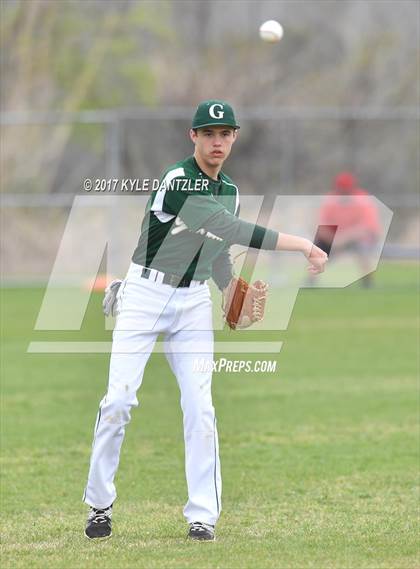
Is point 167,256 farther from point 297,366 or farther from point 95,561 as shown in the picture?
point 297,366

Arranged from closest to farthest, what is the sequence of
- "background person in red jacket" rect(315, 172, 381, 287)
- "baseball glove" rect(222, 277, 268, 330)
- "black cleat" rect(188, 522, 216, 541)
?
1. "black cleat" rect(188, 522, 216, 541)
2. "baseball glove" rect(222, 277, 268, 330)
3. "background person in red jacket" rect(315, 172, 381, 287)

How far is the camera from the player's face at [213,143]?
588 centimetres

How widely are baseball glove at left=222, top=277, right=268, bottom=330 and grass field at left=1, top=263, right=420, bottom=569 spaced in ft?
3.76

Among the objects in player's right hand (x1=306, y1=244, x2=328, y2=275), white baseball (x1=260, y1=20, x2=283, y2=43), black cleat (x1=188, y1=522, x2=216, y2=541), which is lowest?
black cleat (x1=188, y1=522, x2=216, y2=541)

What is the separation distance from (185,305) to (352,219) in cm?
1680

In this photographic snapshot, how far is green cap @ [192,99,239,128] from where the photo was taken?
5.86 m

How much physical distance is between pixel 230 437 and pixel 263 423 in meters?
0.76

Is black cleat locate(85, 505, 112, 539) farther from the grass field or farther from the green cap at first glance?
the green cap

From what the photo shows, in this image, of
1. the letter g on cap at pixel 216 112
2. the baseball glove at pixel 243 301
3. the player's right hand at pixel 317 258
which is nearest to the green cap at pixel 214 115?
the letter g on cap at pixel 216 112

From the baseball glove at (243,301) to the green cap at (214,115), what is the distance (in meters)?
0.96

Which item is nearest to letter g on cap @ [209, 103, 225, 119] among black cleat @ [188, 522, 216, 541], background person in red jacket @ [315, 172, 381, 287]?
black cleat @ [188, 522, 216, 541]

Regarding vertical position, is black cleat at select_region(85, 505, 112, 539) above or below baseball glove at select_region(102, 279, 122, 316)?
below

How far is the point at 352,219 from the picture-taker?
73.9 feet

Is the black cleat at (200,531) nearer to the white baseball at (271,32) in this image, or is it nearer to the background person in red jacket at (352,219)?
the white baseball at (271,32)
